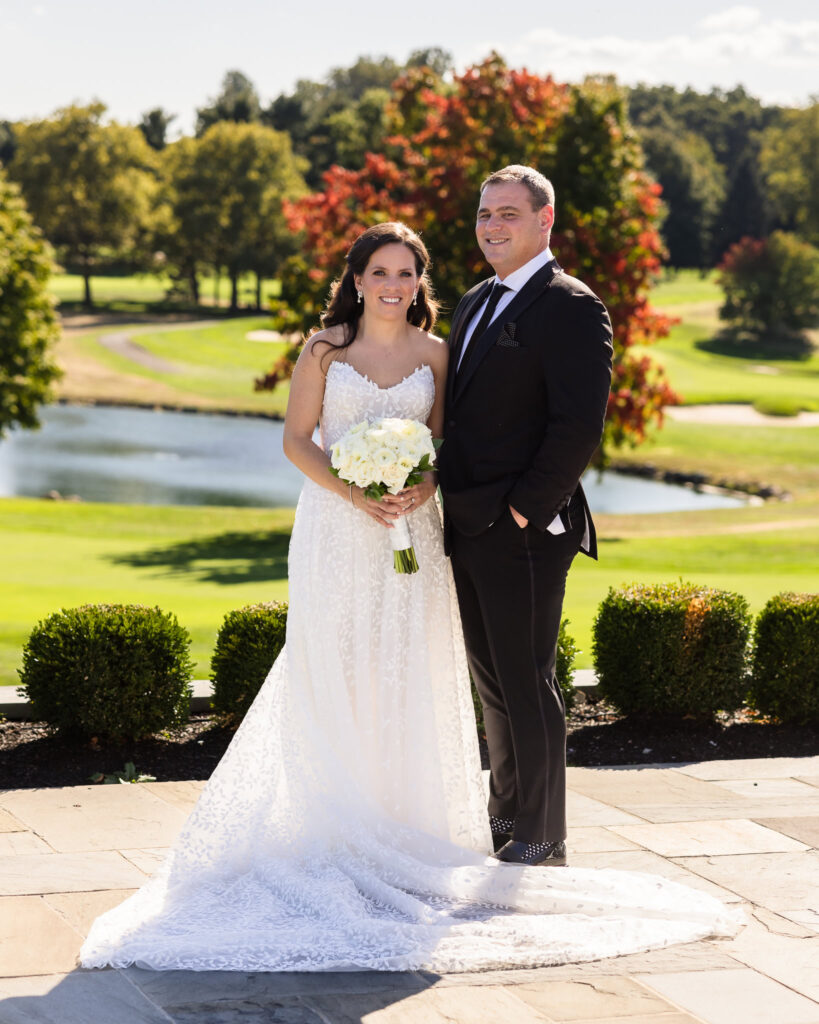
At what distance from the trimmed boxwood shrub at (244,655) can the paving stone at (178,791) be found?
79 centimetres

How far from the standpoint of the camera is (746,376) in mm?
52500

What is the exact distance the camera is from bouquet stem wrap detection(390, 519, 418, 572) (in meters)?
5.12

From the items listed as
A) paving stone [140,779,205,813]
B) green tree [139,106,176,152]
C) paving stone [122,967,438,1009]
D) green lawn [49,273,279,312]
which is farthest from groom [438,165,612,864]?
green tree [139,106,176,152]

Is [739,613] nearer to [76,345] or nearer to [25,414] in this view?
[25,414]

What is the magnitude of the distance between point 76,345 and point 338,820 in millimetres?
52425

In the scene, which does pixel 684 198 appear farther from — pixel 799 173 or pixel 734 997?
pixel 734 997

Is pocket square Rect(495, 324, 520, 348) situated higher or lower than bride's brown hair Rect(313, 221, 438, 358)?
lower

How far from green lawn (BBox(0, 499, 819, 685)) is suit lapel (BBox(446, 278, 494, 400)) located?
171 inches

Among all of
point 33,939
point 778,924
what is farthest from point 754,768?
point 33,939

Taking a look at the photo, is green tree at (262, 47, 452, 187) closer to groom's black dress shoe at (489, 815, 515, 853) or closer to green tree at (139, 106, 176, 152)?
green tree at (139, 106, 176, 152)

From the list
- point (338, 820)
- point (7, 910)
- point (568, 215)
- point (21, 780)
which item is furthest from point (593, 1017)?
point (568, 215)

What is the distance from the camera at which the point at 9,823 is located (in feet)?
18.4

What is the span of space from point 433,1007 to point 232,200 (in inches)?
2569

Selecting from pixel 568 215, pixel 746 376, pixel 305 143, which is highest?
pixel 305 143
